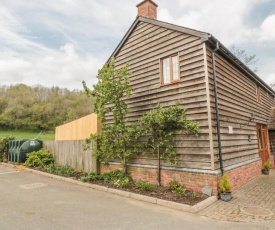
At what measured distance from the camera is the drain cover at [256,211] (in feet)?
16.6

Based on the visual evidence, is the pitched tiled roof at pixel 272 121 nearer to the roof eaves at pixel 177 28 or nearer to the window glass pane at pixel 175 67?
the window glass pane at pixel 175 67

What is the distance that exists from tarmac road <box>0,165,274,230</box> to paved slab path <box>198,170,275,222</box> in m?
0.36

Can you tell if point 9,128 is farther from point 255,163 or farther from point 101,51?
Answer: point 255,163

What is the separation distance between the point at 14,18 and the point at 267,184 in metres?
14.0

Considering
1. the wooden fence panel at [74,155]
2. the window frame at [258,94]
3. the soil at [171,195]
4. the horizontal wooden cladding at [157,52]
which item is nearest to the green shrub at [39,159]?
the wooden fence panel at [74,155]

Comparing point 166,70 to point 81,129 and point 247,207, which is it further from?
point 81,129

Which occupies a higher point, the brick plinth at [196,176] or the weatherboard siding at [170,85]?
the weatherboard siding at [170,85]

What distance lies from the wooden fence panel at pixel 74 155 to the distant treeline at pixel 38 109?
2538 cm

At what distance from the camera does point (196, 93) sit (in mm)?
7027

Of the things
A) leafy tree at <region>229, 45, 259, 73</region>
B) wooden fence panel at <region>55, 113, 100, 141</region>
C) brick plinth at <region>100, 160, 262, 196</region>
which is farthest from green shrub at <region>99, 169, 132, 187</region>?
leafy tree at <region>229, 45, 259, 73</region>

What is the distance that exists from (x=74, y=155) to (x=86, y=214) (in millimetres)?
6228

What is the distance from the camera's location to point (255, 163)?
9.93 metres

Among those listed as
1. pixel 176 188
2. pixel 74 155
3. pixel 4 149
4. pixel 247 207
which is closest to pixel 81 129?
pixel 74 155

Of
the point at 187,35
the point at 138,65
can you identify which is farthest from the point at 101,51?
the point at 187,35
